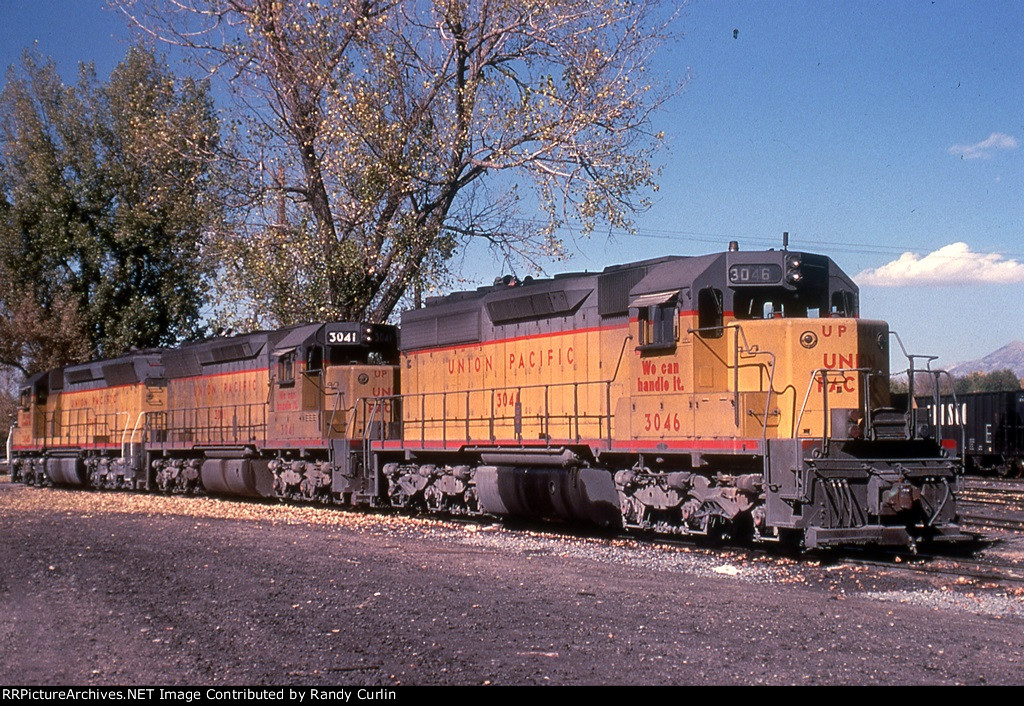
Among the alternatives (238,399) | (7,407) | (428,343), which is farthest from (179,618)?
(7,407)

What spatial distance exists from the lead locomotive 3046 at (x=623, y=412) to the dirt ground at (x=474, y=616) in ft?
2.68

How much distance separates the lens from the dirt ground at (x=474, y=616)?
5.94 m

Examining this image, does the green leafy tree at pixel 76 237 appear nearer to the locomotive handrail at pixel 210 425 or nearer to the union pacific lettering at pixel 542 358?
the locomotive handrail at pixel 210 425

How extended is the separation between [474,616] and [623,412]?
5484 mm

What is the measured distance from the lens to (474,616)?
7.48m

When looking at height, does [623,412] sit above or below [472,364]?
below

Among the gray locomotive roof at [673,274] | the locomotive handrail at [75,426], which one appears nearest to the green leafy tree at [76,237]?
the locomotive handrail at [75,426]

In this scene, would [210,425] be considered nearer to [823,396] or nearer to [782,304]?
[782,304]

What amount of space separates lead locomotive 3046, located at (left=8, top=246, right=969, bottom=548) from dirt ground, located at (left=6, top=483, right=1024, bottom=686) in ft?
2.68

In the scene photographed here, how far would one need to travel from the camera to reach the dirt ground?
594 centimetres

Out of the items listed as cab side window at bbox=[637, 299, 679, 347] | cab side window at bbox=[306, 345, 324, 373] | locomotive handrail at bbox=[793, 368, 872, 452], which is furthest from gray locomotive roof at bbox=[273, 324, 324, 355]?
locomotive handrail at bbox=[793, 368, 872, 452]

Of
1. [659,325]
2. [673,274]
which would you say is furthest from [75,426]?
[673,274]

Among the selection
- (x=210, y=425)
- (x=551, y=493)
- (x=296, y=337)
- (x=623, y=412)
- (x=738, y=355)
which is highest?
(x=296, y=337)
